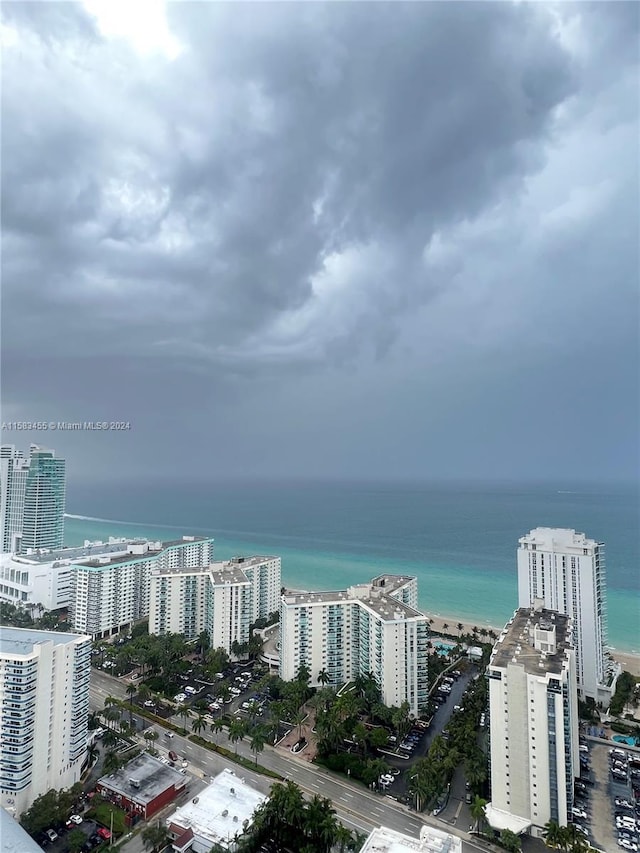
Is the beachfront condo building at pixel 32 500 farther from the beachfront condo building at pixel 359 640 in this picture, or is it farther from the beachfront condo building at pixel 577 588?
the beachfront condo building at pixel 577 588

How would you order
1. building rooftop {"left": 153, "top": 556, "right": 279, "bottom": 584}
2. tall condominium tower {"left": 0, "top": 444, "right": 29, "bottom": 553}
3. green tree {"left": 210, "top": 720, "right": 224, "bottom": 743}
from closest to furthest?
green tree {"left": 210, "top": 720, "right": 224, "bottom": 743} < building rooftop {"left": 153, "top": 556, "right": 279, "bottom": 584} < tall condominium tower {"left": 0, "top": 444, "right": 29, "bottom": 553}

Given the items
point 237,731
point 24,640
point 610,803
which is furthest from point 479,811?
point 24,640

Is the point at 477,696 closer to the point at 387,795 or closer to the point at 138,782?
the point at 387,795

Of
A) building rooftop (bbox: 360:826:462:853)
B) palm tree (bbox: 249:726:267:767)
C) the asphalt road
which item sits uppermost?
building rooftop (bbox: 360:826:462:853)

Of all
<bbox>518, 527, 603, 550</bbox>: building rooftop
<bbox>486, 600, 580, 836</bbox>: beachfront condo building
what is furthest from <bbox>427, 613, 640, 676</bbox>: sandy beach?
<bbox>486, 600, 580, 836</bbox>: beachfront condo building

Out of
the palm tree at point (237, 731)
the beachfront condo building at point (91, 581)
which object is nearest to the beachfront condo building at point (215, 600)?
the beachfront condo building at point (91, 581)

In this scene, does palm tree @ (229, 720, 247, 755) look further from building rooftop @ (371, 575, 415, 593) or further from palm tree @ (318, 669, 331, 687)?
building rooftop @ (371, 575, 415, 593)

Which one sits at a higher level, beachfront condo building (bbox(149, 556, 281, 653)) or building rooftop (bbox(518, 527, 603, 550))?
building rooftop (bbox(518, 527, 603, 550))
